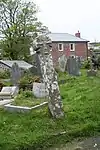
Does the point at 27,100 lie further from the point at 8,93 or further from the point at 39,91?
the point at 8,93

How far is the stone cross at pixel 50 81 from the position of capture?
9.30 metres

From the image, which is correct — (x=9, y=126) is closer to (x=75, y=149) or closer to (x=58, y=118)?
(x=58, y=118)

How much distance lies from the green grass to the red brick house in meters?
50.5

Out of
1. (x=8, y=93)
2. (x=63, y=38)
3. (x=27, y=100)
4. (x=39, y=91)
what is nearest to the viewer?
(x=27, y=100)

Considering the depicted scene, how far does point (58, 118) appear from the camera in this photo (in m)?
9.13

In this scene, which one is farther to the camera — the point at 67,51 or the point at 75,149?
the point at 67,51

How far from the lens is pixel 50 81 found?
9.52 m

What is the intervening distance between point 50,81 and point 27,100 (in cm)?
277

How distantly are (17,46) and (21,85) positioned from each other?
28.1 m

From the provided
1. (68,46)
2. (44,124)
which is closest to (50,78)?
(44,124)

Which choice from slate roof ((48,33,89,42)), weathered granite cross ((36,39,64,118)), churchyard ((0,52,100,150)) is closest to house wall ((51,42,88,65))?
slate roof ((48,33,89,42))

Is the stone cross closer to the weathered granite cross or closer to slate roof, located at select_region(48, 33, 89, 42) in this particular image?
the weathered granite cross

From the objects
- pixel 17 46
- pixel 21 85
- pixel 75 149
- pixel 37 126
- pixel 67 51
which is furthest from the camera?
pixel 67 51

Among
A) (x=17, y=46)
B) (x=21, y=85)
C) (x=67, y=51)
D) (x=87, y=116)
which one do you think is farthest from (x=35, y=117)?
(x=67, y=51)
